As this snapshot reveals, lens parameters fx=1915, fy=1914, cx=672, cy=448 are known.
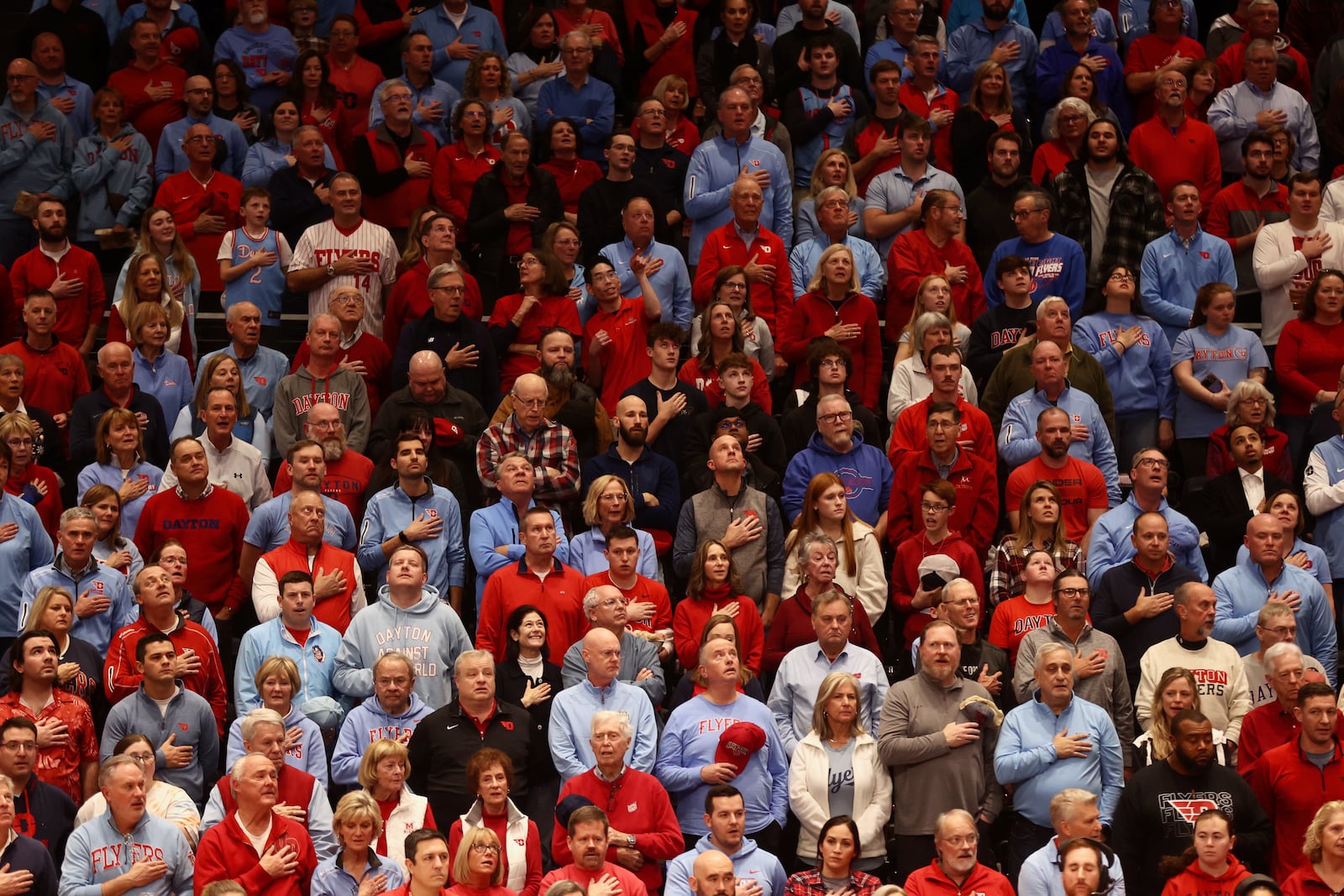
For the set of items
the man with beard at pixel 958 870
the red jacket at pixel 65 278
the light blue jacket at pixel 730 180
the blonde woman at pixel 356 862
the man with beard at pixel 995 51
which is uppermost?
the man with beard at pixel 995 51

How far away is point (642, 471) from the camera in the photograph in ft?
36.3

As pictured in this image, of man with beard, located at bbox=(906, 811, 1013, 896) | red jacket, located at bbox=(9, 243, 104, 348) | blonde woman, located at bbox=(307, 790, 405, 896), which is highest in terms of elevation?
man with beard, located at bbox=(906, 811, 1013, 896)

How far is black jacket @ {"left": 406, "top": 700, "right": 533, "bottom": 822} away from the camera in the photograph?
30.4 feet

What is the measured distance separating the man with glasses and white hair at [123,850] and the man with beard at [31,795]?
236 mm

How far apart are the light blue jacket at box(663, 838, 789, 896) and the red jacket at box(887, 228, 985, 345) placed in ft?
15.9

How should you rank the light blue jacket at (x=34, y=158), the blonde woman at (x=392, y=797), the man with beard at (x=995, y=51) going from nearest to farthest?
the blonde woman at (x=392, y=797) < the light blue jacket at (x=34, y=158) < the man with beard at (x=995, y=51)

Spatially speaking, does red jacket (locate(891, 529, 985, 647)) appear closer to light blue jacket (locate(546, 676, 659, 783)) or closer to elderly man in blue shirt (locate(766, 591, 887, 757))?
elderly man in blue shirt (locate(766, 591, 887, 757))

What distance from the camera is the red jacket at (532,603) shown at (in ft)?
33.0

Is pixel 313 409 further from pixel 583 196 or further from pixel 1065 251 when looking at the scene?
pixel 1065 251

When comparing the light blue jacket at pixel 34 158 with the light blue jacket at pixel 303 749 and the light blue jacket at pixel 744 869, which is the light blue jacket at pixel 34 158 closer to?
the light blue jacket at pixel 303 749

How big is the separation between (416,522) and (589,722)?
1796 mm

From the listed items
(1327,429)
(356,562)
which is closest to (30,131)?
(356,562)

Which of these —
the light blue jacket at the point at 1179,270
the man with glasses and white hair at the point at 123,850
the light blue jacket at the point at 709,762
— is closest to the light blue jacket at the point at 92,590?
the man with glasses and white hair at the point at 123,850

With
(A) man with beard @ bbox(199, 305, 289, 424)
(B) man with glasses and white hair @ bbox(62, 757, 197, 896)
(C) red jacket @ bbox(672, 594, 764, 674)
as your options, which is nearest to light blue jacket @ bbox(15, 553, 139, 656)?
(B) man with glasses and white hair @ bbox(62, 757, 197, 896)
